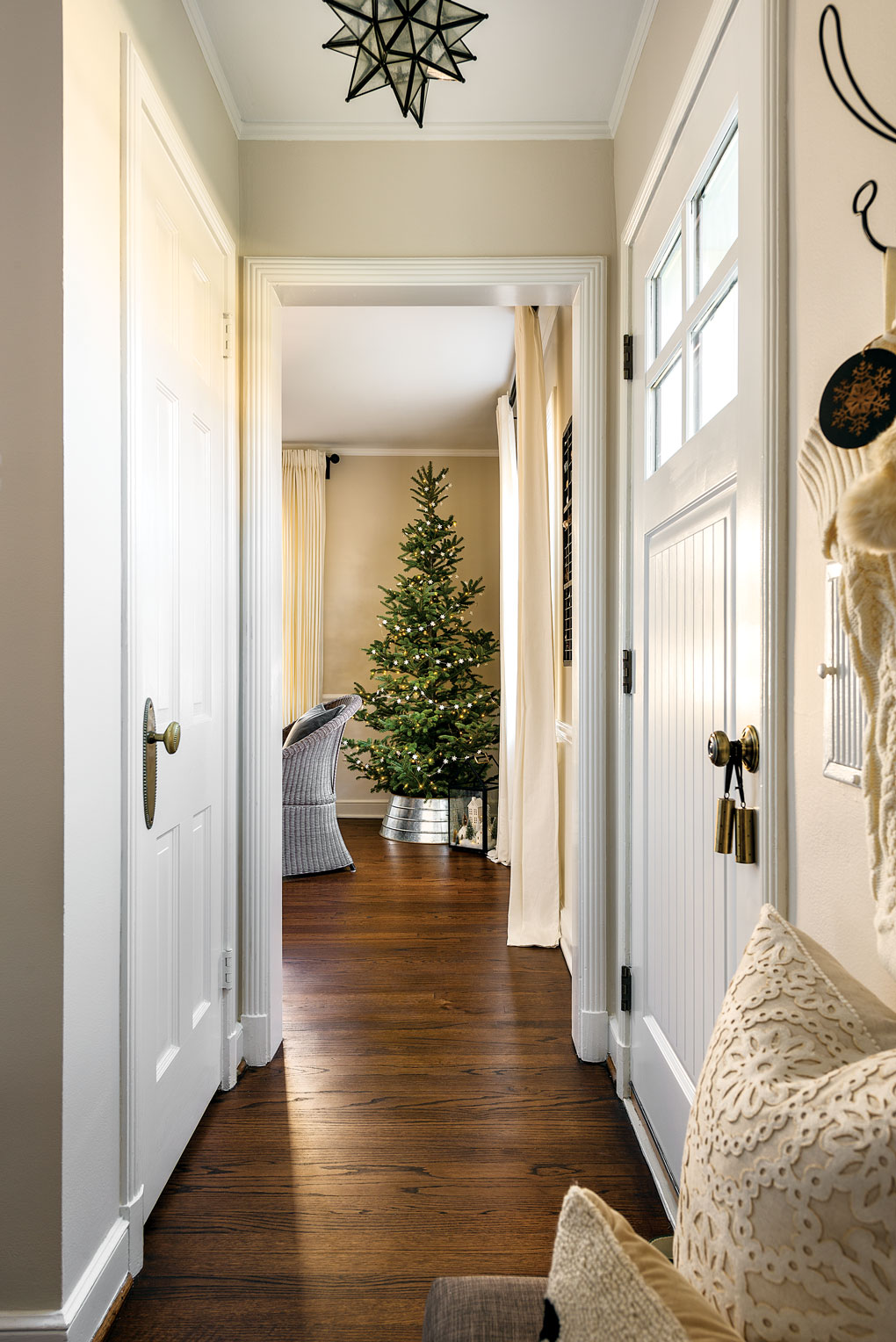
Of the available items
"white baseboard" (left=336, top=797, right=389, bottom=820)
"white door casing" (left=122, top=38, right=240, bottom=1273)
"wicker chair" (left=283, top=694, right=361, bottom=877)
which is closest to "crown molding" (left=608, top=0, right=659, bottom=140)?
"white door casing" (left=122, top=38, right=240, bottom=1273)

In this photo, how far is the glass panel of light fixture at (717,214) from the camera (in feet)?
4.68

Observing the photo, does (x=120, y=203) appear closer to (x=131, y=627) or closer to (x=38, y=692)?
(x=131, y=627)

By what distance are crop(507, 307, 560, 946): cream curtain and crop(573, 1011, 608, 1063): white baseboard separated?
970 mm

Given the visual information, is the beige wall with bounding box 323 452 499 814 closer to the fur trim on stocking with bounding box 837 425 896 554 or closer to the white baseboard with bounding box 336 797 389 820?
the white baseboard with bounding box 336 797 389 820

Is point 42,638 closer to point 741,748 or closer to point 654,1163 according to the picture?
point 741,748

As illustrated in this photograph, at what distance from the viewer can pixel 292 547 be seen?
6.26m

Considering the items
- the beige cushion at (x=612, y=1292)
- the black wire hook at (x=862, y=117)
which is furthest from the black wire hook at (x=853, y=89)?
the beige cushion at (x=612, y=1292)

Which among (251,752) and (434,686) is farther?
(434,686)

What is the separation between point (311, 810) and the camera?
14.7ft

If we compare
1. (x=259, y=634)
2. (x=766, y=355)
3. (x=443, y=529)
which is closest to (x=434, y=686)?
(x=443, y=529)

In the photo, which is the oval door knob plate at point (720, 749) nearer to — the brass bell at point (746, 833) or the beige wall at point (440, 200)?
the brass bell at point (746, 833)

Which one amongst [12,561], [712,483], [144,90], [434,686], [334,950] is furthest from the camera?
[434,686]

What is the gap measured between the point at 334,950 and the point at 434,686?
8.33 feet

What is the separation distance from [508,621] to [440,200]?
2.46 metres
